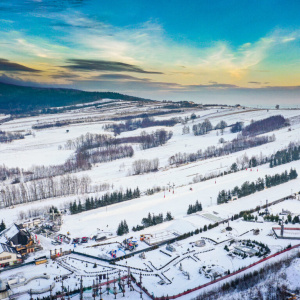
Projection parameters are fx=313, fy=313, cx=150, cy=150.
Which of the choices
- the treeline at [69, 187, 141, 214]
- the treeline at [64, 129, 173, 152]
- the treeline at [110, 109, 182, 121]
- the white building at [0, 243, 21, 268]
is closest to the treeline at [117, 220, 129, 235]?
the treeline at [69, 187, 141, 214]

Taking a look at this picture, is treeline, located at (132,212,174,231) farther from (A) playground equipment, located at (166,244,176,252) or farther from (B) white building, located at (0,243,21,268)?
(B) white building, located at (0,243,21,268)

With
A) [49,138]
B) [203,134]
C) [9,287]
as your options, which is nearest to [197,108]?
[203,134]

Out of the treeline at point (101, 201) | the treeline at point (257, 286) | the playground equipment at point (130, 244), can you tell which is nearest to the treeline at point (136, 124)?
the treeline at point (101, 201)

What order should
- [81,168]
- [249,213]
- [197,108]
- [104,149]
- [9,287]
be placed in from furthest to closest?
[197,108]
[104,149]
[81,168]
[249,213]
[9,287]

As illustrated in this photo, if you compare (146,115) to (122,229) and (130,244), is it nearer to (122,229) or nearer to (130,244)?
(122,229)

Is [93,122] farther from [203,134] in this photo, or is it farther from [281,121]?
[281,121]

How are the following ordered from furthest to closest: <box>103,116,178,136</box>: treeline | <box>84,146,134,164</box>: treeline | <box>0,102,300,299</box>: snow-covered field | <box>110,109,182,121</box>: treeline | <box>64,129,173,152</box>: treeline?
<box>110,109,182,121</box>: treeline, <box>103,116,178,136</box>: treeline, <box>64,129,173,152</box>: treeline, <box>84,146,134,164</box>: treeline, <box>0,102,300,299</box>: snow-covered field
